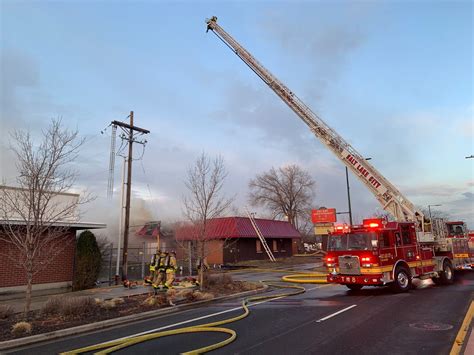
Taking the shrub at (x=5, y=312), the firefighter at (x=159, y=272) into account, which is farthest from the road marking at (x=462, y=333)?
the shrub at (x=5, y=312)

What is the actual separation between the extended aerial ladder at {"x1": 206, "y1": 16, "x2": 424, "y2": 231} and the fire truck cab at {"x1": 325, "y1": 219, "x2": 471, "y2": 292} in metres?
1.44

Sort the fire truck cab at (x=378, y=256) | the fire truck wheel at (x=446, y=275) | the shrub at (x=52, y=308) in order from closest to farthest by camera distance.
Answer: the shrub at (x=52, y=308)
the fire truck cab at (x=378, y=256)
the fire truck wheel at (x=446, y=275)

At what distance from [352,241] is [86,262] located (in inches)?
433

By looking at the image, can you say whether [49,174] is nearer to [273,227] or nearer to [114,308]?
[114,308]

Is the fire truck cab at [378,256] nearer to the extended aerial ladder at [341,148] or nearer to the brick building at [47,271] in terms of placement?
the extended aerial ladder at [341,148]

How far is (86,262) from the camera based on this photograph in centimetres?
1555

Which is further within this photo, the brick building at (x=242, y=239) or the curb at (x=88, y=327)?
the brick building at (x=242, y=239)

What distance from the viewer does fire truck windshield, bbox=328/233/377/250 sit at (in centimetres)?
1248

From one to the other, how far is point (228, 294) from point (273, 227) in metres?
25.4

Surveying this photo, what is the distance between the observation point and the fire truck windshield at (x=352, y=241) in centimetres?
1248

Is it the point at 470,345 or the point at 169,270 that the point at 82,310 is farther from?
the point at 470,345

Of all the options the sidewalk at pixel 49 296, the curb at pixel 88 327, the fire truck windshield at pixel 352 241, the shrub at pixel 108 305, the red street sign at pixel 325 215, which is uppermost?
the red street sign at pixel 325 215

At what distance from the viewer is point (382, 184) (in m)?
15.7

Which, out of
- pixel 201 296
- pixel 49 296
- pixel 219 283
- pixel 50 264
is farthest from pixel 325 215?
pixel 49 296
